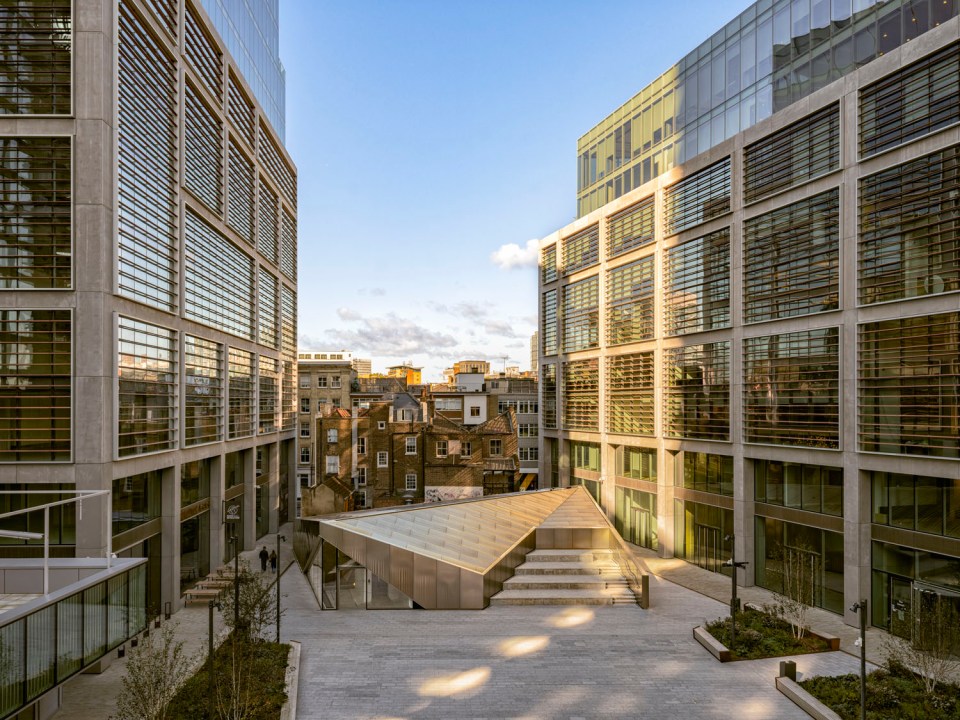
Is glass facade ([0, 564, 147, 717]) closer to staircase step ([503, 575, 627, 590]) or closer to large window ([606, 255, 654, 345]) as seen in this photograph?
staircase step ([503, 575, 627, 590])

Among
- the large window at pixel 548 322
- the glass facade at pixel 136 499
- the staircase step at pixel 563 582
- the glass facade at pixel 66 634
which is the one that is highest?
the large window at pixel 548 322

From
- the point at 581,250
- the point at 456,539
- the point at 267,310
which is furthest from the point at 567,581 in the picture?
the point at 267,310

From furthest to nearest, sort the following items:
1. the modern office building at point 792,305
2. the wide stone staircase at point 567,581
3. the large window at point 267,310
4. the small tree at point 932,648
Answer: the large window at point 267,310, the wide stone staircase at point 567,581, the modern office building at point 792,305, the small tree at point 932,648

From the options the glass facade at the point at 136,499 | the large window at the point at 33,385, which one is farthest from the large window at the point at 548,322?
the large window at the point at 33,385

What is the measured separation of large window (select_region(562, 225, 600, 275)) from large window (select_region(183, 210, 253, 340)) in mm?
19858

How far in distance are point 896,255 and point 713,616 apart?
1423cm

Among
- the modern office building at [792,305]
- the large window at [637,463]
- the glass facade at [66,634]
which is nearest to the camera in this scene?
the glass facade at [66,634]

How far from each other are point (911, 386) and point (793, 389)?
15.9 ft

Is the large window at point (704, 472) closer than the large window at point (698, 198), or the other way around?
the large window at point (704, 472)

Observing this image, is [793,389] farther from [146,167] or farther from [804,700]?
[146,167]

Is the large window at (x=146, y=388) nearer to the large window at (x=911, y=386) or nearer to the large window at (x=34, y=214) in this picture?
the large window at (x=34, y=214)

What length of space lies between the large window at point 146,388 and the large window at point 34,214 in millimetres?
2576

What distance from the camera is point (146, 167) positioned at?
22.5 metres

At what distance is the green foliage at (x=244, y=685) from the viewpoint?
15195 millimetres
